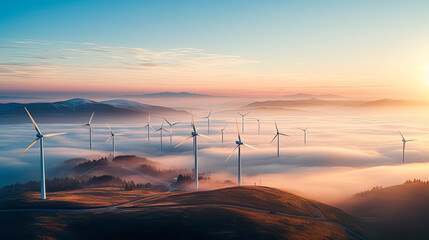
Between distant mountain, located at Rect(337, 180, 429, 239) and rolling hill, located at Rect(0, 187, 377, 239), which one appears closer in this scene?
rolling hill, located at Rect(0, 187, 377, 239)

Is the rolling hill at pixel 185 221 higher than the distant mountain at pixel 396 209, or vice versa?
the rolling hill at pixel 185 221

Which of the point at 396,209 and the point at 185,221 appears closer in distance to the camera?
the point at 185,221

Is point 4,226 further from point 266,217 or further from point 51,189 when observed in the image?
point 51,189

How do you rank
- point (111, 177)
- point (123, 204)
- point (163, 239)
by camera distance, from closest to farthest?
point (163, 239) → point (123, 204) → point (111, 177)

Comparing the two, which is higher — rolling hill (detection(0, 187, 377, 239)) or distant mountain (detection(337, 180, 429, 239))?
Answer: rolling hill (detection(0, 187, 377, 239))

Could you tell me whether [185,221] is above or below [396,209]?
above

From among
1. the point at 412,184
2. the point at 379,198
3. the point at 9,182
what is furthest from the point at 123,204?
the point at 9,182

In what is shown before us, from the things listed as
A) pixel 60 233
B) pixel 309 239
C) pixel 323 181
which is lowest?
pixel 323 181

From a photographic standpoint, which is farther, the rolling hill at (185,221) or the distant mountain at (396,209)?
the distant mountain at (396,209)
